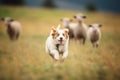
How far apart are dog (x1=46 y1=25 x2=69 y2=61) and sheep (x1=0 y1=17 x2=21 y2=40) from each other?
93cm

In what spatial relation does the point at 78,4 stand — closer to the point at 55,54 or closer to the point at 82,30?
the point at 82,30

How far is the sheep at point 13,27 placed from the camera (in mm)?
5749

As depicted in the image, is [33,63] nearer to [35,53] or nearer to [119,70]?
[35,53]

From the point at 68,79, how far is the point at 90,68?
378 millimetres

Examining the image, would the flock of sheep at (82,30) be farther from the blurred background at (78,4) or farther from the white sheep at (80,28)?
the blurred background at (78,4)

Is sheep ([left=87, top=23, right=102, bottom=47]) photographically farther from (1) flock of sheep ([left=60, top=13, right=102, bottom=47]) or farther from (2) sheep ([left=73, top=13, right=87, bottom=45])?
(2) sheep ([left=73, top=13, right=87, bottom=45])

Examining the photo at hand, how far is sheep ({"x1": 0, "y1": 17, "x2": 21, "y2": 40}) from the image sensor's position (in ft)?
18.9

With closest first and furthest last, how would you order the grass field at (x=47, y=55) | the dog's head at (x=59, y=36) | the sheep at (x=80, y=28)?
the dog's head at (x=59, y=36) < the grass field at (x=47, y=55) < the sheep at (x=80, y=28)

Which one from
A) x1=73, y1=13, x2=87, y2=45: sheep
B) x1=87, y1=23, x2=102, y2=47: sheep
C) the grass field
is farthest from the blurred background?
x1=87, y1=23, x2=102, y2=47: sheep

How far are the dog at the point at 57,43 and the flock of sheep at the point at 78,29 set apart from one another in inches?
26.8

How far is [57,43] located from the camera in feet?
16.1

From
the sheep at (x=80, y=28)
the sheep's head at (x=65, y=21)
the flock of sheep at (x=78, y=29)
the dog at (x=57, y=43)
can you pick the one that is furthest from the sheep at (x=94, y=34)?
the dog at (x=57, y=43)

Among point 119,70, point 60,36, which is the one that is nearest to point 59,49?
point 60,36

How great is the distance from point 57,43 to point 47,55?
360 mm
